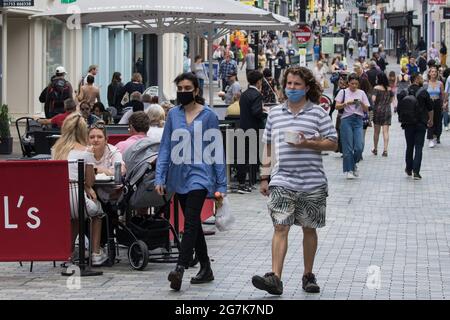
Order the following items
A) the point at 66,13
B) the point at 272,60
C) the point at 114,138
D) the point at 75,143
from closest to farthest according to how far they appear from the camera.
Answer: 1. the point at 75,143
2. the point at 114,138
3. the point at 66,13
4. the point at 272,60

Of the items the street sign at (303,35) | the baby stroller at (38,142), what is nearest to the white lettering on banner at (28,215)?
the baby stroller at (38,142)

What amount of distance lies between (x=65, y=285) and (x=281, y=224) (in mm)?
1940

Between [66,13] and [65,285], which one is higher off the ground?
[66,13]

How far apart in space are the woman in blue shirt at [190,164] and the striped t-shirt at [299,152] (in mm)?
Answer: 537

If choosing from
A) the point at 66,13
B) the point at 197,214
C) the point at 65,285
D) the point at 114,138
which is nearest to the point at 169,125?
the point at 197,214

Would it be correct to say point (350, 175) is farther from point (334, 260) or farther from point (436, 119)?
point (334, 260)

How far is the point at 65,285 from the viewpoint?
1102 centimetres

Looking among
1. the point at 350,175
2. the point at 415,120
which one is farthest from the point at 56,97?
the point at 415,120

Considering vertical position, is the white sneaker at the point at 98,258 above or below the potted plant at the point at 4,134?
below

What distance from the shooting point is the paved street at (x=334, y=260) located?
1064 cm

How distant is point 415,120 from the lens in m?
21.6

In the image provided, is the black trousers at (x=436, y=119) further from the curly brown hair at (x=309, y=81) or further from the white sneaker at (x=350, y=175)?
the curly brown hair at (x=309, y=81)

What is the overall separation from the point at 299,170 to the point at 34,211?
2394 mm

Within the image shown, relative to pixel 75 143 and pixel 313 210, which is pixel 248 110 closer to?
pixel 75 143
